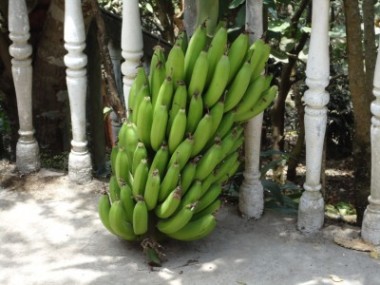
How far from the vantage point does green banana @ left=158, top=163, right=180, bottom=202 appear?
8.67 ft

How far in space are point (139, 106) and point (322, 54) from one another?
75 cm

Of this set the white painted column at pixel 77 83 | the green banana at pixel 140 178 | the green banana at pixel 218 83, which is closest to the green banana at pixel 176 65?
the green banana at pixel 218 83

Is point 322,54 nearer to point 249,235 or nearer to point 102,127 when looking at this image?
point 249,235

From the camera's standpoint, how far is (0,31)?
394cm

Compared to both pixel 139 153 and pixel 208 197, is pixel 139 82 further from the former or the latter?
pixel 208 197

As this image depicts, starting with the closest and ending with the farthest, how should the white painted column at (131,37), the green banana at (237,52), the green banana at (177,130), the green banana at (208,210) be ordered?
1. the green banana at (177,130)
2. the green banana at (237,52)
3. the green banana at (208,210)
4. the white painted column at (131,37)

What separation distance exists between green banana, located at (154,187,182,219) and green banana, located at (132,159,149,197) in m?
0.09

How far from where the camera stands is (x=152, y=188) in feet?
8.75

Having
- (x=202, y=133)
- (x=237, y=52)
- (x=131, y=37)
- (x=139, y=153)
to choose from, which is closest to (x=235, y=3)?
(x=131, y=37)

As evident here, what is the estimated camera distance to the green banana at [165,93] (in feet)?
8.70

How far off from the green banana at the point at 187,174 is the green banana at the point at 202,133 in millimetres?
53

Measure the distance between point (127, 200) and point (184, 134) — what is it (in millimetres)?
343

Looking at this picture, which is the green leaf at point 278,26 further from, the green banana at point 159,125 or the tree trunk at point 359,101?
the green banana at point 159,125

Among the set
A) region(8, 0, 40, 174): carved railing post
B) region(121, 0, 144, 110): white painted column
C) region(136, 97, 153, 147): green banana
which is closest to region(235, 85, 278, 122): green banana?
region(136, 97, 153, 147): green banana
